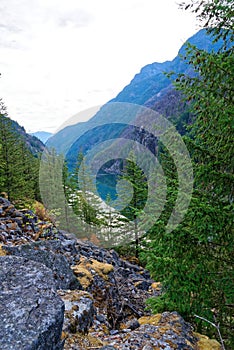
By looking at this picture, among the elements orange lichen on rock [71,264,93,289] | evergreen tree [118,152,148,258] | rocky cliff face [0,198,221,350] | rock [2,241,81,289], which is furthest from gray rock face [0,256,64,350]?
evergreen tree [118,152,148,258]

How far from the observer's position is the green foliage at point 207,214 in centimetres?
529

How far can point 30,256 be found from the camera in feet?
19.6

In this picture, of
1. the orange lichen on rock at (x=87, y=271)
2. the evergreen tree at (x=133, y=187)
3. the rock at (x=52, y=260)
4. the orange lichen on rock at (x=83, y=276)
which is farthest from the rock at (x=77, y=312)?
the evergreen tree at (x=133, y=187)

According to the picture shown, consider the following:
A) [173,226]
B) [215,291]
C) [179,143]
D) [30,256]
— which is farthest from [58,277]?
[179,143]

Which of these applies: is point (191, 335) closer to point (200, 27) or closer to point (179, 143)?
point (179, 143)

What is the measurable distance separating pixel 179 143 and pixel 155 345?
3926 mm

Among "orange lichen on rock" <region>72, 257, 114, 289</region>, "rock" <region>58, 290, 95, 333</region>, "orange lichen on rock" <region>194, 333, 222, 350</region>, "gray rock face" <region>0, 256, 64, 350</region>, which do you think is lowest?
"orange lichen on rock" <region>72, 257, 114, 289</region>

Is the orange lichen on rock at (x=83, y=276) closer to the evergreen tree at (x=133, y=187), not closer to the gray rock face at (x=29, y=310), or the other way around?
the gray rock face at (x=29, y=310)

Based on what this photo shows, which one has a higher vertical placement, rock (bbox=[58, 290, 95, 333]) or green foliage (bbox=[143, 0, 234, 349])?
green foliage (bbox=[143, 0, 234, 349])

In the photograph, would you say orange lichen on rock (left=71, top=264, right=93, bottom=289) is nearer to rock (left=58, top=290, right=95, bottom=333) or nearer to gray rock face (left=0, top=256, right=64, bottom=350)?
rock (left=58, top=290, right=95, bottom=333)

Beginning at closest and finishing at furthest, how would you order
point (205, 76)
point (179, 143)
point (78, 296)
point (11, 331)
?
point (11, 331) → point (78, 296) → point (205, 76) → point (179, 143)

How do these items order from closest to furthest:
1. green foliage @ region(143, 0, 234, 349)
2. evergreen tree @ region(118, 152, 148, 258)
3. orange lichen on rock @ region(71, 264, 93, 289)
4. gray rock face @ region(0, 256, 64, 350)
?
gray rock face @ region(0, 256, 64, 350), green foliage @ region(143, 0, 234, 349), orange lichen on rock @ region(71, 264, 93, 289), evergreen tree @ region(118, 152, 148, 258)

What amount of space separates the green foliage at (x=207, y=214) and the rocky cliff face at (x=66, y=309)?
2.59ft

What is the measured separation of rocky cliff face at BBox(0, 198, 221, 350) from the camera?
95.4 inches
